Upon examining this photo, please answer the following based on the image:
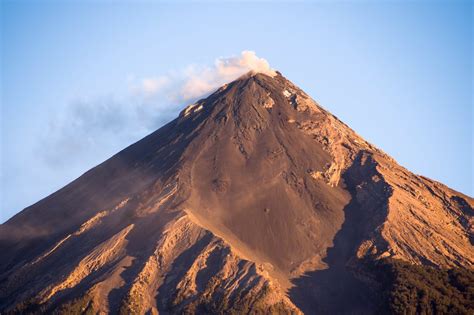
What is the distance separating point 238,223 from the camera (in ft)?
529

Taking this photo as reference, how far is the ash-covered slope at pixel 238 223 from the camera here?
14600cm

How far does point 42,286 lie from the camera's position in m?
153

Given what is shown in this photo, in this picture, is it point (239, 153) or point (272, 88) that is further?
point (272, 88)

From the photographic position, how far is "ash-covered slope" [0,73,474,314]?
146000 millimetres

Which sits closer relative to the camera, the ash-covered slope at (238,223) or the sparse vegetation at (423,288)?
the sparse vegetation at (423,288)

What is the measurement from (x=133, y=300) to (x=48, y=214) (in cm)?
4985

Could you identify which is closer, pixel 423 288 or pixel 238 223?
pixel 423 288

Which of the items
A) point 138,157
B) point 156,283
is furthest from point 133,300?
point 138,157

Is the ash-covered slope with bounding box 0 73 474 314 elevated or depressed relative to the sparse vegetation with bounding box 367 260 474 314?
elevated

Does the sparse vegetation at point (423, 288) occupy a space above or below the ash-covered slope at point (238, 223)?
below

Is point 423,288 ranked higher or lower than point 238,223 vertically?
lower

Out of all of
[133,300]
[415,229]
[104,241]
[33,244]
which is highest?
[33,244]

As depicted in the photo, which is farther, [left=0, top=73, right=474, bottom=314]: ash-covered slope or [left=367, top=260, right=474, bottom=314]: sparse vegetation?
[left=0, top=73, right=474, bottom=314]: ash-covered slope

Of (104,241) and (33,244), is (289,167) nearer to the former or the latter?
(104,241)
